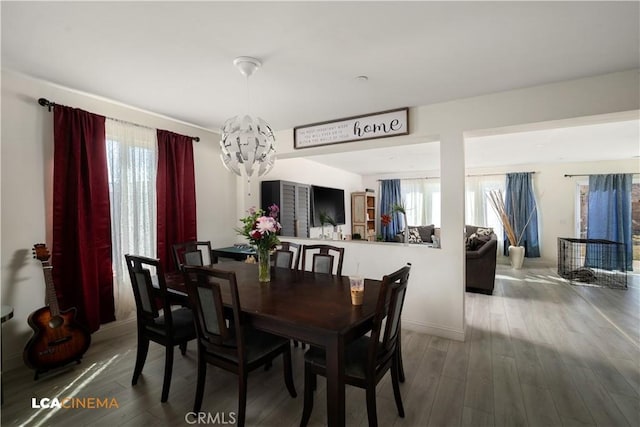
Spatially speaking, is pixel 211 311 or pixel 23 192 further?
pixel 23 192

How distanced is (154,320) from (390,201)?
288 inches

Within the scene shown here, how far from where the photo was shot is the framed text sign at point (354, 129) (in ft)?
10.3

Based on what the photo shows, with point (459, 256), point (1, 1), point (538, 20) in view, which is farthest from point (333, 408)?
point (1, 1)

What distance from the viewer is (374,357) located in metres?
1.57

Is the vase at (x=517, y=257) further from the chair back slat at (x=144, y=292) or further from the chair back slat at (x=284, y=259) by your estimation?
the chair back slat at (x=144, y=292)

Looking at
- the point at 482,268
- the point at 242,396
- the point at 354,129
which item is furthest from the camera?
the point at 482,268

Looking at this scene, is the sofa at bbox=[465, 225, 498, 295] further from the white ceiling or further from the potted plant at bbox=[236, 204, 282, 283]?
the potted plant at bbox=[236, 204, 282, 283]

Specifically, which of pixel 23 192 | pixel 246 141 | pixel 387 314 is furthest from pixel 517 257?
pixel 23 192

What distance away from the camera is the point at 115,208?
2.95 metres

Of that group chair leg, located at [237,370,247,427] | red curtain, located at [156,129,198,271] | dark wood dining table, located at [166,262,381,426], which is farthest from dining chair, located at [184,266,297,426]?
red curtain, located at [156,129,198,271]

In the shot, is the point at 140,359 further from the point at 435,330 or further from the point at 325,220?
the point at 325,220

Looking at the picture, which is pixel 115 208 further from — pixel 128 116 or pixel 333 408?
pixel 333 408

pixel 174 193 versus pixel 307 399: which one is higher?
pixel 174 193

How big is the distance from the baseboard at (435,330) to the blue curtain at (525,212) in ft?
16.8
